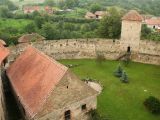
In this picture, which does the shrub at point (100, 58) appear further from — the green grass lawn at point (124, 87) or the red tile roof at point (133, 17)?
the red tile roof at point (133, 17)

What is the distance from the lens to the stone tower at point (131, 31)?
48688mm

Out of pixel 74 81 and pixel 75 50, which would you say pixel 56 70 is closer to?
pixel 74 81

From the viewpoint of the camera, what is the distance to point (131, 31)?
49031 mm

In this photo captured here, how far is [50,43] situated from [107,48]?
9902 millimetres

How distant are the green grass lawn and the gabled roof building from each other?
5.76 metres

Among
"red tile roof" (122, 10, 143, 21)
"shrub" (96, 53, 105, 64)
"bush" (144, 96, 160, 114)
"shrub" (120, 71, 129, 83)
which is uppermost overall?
A: "red tile roof" (122, 10, 143, 21)

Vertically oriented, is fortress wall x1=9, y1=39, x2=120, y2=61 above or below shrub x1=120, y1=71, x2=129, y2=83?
above

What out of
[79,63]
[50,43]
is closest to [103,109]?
[79,63]

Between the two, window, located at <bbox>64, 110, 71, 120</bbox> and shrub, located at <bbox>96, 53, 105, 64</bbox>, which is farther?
shrub, located at <bbox>96, 53, 105, 64</bbox>

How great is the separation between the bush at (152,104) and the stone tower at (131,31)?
16.1m

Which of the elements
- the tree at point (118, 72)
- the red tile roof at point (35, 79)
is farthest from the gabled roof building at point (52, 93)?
the tree at point (118, 72)

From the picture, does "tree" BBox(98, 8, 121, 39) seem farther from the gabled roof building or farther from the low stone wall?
the gabled roof building

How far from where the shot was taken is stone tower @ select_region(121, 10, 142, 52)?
48688 mm

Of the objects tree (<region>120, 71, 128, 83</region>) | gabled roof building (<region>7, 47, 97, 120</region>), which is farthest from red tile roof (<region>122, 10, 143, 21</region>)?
gabled roof building (<region>7, 47, 97, 120</region>)
